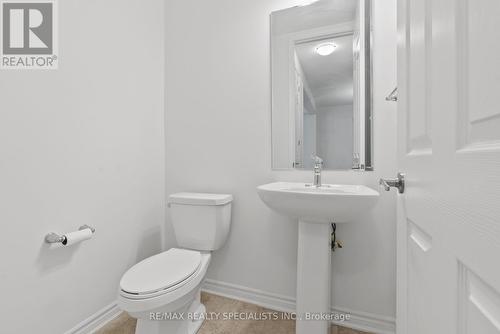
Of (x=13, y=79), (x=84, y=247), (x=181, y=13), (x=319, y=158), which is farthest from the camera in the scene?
(x=181, y=13)

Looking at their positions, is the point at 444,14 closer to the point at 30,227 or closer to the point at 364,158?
the point at 364,158

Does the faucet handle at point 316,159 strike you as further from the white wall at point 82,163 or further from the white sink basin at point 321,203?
the white wall at point 82,163

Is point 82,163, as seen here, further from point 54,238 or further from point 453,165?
point 453,165

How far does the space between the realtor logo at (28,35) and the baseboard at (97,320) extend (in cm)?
132

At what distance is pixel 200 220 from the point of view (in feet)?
4.83

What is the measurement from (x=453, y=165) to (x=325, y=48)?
50.6 inches

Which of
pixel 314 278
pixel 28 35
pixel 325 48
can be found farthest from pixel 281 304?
pixel 28 35

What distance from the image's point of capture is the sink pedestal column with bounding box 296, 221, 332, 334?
1.13 m

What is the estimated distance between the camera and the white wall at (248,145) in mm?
1271

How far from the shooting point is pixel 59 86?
1.15 m

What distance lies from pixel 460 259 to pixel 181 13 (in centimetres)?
211

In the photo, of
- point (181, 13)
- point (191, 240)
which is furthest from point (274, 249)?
point (181, 13)

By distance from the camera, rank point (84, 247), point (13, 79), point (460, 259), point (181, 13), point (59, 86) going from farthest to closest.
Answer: point (181, 13) < point (84, 247) < point (59, 86) < point (13, 79) < point (460, 259)

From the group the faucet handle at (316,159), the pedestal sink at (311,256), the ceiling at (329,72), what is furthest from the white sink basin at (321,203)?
the ceiling at (329,72)
